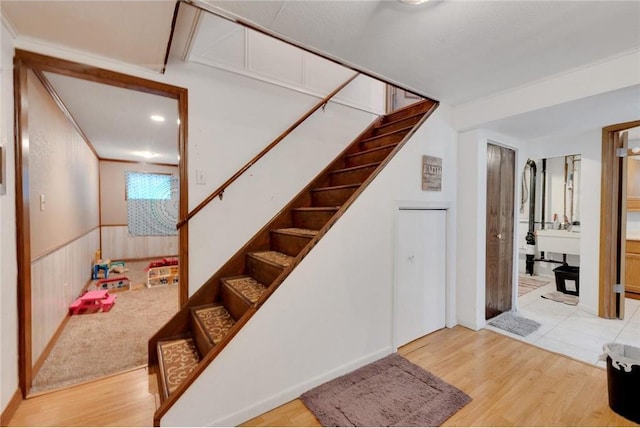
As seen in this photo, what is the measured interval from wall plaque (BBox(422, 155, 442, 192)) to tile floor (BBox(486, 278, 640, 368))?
1642 mm

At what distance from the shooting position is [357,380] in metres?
2.00

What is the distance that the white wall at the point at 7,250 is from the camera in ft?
5.01

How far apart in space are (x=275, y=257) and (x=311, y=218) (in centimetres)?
54

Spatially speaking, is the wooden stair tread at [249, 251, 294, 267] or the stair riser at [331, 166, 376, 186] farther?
the stair riser at [331, 166, 376, 186]

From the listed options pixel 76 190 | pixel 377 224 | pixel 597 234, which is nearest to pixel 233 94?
pixel 377 224

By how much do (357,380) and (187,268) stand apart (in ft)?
5.24

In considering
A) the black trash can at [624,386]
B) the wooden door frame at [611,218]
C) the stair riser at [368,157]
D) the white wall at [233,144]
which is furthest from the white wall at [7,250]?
the wooden door frame at [611,218]

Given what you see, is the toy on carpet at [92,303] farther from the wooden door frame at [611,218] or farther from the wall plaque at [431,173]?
the wooden door frame at [611,218]

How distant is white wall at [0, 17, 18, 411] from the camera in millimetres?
1527

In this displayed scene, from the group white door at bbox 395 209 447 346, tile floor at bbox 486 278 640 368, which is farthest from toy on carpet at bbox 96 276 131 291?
tile floor at bbox 486 278 640 368

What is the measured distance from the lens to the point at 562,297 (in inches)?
152

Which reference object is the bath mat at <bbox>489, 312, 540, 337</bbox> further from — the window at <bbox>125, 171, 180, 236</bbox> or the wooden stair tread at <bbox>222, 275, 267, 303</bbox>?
the window at <bbox>125, 171, 180, 236</bbox>

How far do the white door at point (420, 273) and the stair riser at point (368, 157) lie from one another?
2.21 feet

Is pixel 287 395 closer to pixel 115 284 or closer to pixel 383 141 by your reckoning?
pixel 383 141
